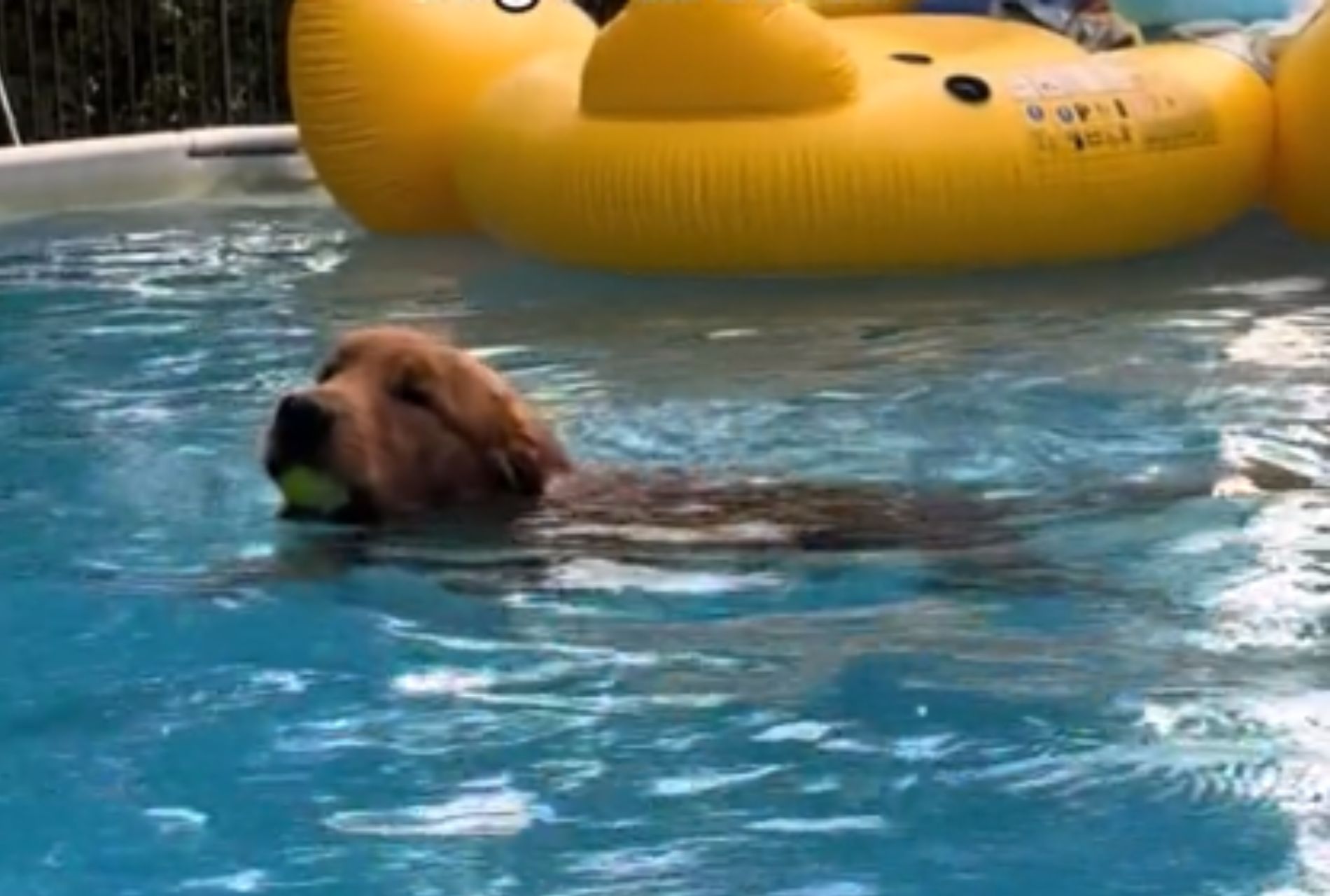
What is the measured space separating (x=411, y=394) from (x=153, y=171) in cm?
621

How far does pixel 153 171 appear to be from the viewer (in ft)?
36.4

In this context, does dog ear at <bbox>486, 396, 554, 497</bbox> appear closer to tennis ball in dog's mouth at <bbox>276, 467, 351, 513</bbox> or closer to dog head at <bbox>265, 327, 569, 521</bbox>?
dog head at <bbox>265, 327, 569, 521</bbox>

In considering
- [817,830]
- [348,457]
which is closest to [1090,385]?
[348,457]

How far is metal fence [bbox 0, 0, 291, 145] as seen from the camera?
42.6 feet

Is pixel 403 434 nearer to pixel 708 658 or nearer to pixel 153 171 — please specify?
pixel 708 658

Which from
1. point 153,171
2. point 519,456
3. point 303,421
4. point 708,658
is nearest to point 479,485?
point 519,456

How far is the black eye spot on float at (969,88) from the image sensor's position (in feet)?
28.2

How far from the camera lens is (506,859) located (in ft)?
11.4

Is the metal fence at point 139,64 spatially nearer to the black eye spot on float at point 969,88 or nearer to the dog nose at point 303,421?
the black eye spot on float at point 969,88

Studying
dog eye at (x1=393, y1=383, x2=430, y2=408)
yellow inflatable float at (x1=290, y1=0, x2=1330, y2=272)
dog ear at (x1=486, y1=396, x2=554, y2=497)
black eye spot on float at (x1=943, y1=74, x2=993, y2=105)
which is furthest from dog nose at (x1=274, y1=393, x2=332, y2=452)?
black eye spot on float at (x1=943, y1=74, x2=993, y2=105)

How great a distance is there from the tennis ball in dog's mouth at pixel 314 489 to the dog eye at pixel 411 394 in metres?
0.20

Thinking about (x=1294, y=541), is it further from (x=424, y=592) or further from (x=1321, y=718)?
(x=424, y=592)

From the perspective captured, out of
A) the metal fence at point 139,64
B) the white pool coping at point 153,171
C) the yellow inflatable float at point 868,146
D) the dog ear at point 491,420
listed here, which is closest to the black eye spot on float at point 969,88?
the yellow inflatable float at point 868,146

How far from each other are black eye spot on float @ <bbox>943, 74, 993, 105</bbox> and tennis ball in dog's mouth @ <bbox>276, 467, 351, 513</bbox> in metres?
3.92
